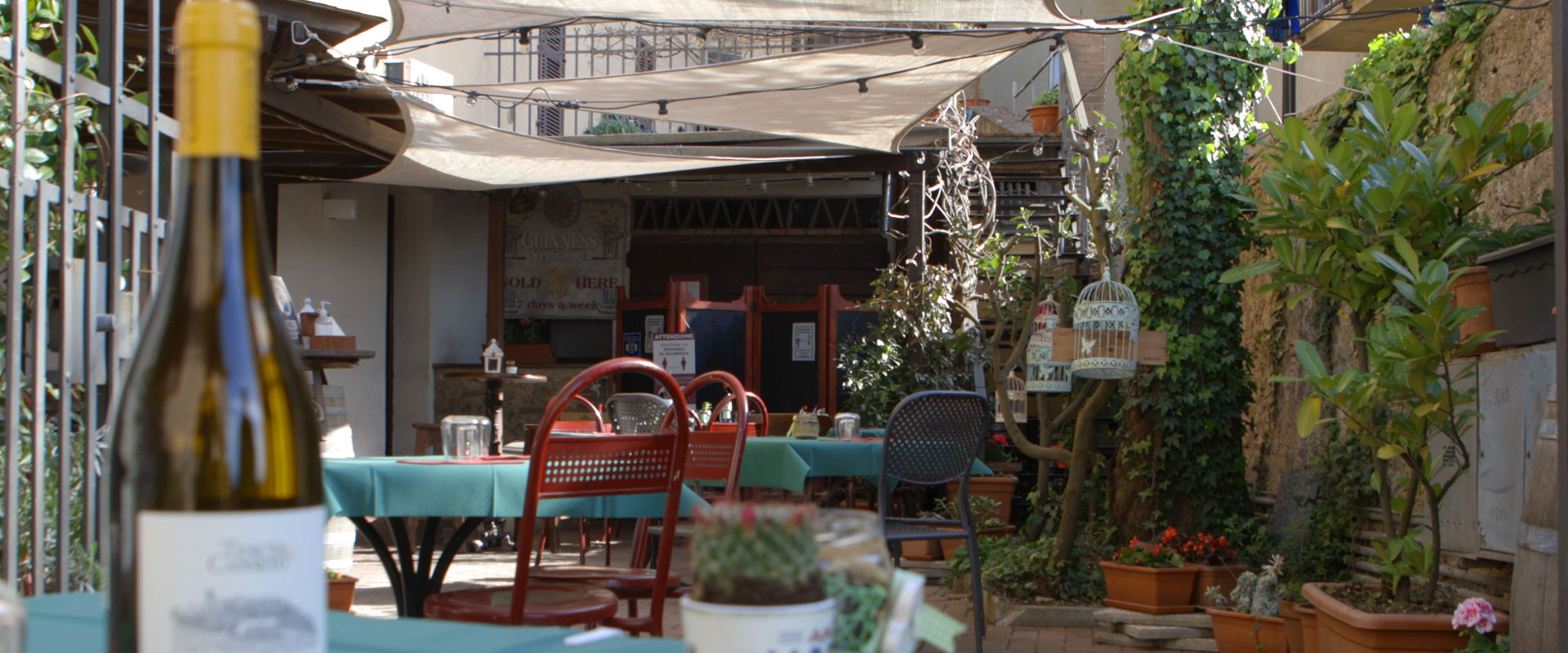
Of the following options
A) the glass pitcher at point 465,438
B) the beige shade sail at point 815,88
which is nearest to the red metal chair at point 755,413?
the glass pitcher at point 465,438

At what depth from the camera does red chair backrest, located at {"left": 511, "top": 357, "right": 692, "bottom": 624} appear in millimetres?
1996

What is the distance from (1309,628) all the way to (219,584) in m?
4.13

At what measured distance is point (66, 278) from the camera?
2.00 metres

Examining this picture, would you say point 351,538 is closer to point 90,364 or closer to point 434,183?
point 434,183

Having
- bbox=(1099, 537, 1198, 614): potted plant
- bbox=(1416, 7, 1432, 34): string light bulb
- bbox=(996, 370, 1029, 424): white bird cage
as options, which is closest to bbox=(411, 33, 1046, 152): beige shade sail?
bbox=(1416, 7, 1432, 34): string light bulb

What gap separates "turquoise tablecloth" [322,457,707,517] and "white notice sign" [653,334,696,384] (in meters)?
7.38

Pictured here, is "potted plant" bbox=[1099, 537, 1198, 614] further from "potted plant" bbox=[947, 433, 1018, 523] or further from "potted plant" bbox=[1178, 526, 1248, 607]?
"potted plant" bbox=[947, 433, 1018, 523]

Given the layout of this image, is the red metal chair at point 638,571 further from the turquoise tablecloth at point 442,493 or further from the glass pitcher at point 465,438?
the glass pitcher at point 465,438

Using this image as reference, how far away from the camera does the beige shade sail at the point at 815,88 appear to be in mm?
5387

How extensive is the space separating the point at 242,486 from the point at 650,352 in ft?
33.7

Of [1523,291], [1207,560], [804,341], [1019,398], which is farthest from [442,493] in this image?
[804,341]

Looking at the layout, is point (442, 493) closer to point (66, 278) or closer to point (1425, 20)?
point (66, 278)

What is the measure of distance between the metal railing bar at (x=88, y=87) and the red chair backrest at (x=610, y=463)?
858mm

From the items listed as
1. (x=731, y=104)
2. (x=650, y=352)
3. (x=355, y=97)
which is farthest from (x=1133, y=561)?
(x=650, y=352)
